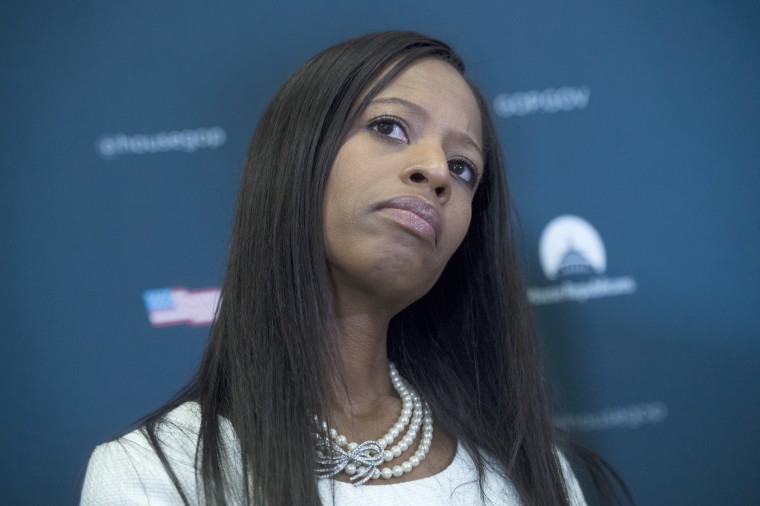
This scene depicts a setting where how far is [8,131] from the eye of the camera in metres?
1.35

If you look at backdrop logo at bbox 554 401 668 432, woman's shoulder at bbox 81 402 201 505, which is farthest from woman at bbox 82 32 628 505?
backdrop logo at bbox 554 401 668 432

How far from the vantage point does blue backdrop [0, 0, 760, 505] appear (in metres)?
1.38

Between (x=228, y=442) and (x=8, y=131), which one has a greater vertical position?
(x=8, y=131)

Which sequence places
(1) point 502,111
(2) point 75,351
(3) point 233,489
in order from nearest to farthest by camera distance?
(3) point 233,489
(2) point 75,351
(1) point 502,111

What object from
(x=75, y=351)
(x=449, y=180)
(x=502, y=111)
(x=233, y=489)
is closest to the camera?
(x=233, y=489)

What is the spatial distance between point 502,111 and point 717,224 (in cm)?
43

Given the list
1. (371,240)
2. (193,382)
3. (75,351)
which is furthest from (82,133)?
(371,240)

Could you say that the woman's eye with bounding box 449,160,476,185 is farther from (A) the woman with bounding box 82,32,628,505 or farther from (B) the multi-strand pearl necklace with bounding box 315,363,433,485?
(B) the multi-strand pearl necklace with bounding box 315,363,433,485

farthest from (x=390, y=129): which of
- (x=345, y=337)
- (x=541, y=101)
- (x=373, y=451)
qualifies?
(x=541, y=101)

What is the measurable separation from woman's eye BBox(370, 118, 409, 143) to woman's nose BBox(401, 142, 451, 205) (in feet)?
0.08

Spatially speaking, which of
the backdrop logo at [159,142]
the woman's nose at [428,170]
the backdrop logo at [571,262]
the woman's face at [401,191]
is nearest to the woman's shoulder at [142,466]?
the woman's face at [401,191]

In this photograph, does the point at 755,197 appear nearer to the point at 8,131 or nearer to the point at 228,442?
the point at 228,442

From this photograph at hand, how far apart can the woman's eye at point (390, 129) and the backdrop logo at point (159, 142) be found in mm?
Answer: 443

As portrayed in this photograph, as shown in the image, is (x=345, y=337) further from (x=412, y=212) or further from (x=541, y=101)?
(x=541, y=101)
